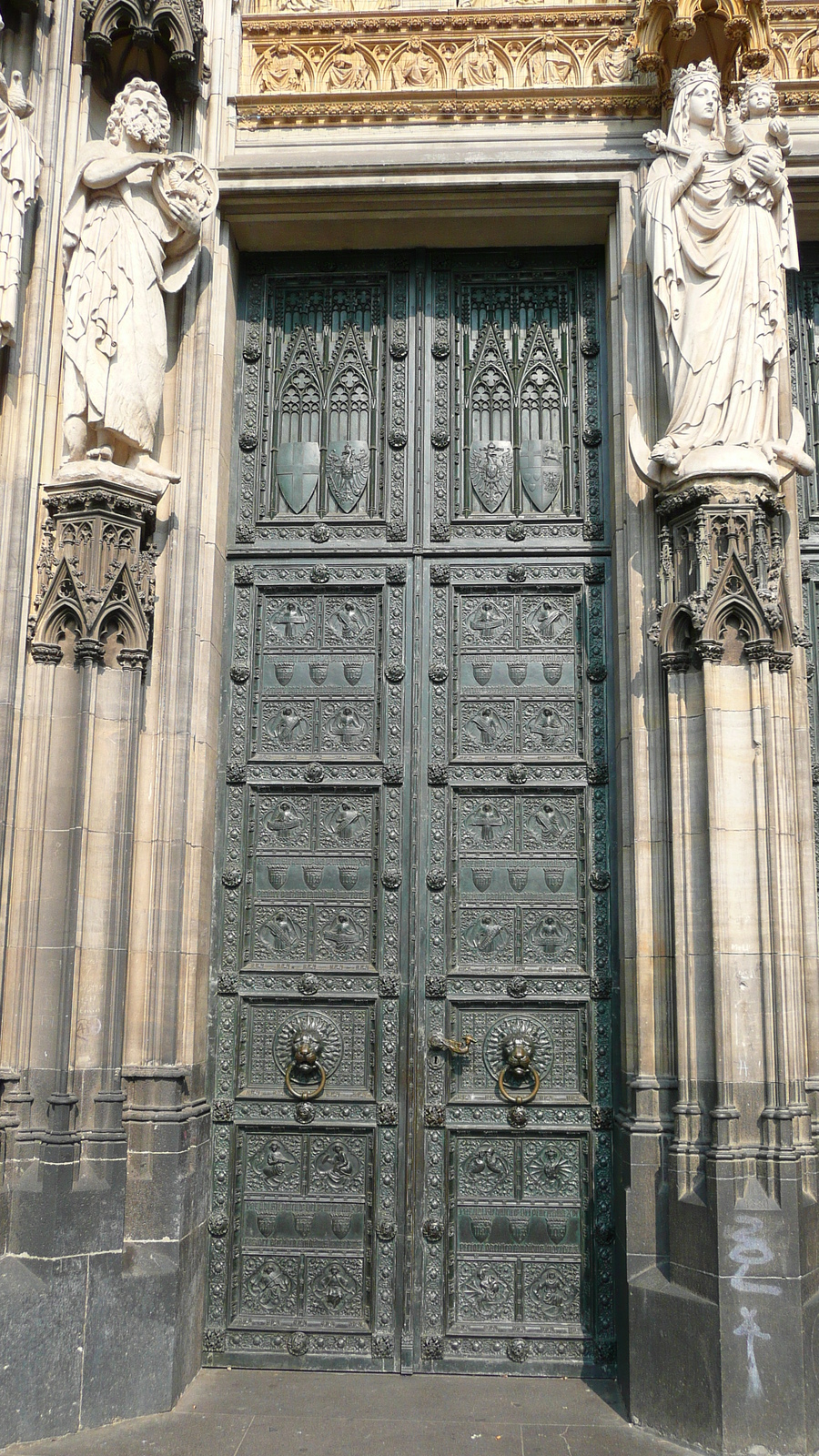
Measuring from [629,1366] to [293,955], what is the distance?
2.87 m

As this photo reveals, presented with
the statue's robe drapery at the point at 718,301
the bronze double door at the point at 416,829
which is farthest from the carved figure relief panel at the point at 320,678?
the statue's robe drapery at the point at 718,301

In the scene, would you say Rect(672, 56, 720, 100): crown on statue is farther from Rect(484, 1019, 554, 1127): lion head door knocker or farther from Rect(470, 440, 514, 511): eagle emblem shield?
Rect(484, 1019, 554, 1127): lion head door knocker

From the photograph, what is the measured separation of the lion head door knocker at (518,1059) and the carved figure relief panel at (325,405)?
3.14 meters

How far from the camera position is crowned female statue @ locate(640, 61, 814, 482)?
268 inches

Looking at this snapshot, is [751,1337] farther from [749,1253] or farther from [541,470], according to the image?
[541,470]

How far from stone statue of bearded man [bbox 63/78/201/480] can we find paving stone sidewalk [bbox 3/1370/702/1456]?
512cm

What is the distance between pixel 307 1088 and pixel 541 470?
4102 millimetres

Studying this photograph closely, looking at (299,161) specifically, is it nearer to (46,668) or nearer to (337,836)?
(46,668)

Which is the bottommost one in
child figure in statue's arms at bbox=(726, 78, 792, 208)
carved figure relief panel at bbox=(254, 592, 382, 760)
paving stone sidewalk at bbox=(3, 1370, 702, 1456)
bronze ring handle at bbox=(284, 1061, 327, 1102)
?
paving stone sidewalk at bbox=(3, 1370, 702, 1456)

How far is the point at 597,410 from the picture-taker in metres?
7.90

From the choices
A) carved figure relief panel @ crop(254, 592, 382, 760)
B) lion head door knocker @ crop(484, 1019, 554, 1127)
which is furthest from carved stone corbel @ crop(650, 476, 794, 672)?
lion head door knocker @ crop(484, 1019, 554, 1127)

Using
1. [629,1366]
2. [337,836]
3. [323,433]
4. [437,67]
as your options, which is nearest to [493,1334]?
[629,1366]

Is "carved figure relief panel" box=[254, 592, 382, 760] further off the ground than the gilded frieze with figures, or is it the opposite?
the gilded frieze with figures

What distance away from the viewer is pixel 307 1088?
729cm
